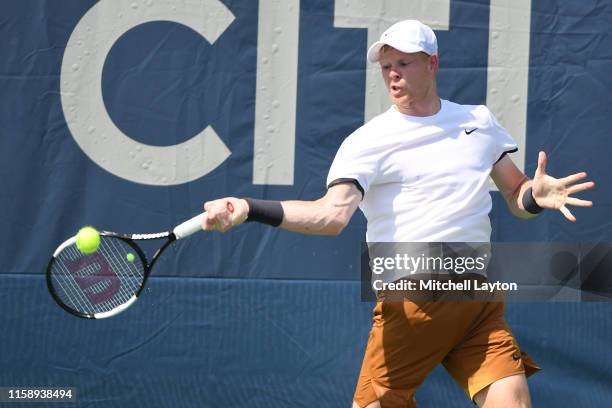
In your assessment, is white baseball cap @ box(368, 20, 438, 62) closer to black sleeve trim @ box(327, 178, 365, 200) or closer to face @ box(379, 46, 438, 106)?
face @ box(379, 46, 438, 106)

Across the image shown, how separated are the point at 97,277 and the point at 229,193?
28.8 inches

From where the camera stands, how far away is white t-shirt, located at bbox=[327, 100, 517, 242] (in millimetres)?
3369

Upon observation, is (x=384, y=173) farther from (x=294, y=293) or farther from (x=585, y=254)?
(x=585, y=254)

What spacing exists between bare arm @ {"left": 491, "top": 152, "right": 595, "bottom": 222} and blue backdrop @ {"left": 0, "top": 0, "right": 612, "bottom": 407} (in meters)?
0.92

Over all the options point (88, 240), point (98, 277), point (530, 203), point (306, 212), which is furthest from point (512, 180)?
point (98, 277)

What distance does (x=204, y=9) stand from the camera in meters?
4.45

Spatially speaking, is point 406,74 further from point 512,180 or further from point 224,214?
point 224,214

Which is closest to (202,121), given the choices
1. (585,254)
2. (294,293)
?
(294,293)

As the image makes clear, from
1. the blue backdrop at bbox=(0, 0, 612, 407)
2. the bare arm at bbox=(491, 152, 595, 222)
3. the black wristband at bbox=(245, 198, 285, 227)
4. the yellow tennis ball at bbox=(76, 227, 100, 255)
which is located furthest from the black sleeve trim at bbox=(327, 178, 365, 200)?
the blue backdrop at bbox=(0, 0, 612, 407)

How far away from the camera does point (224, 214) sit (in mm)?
3016

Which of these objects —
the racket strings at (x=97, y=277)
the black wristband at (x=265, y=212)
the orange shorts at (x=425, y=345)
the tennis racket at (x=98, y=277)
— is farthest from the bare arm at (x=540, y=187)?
the racket strings at (x=97, y=277)

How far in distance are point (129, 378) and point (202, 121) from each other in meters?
1.14

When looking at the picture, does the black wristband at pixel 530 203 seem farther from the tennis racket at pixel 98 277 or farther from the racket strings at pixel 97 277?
the racket strings at pixel 97 277

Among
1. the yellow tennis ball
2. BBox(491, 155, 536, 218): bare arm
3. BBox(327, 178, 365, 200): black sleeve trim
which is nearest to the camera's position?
the yellow tennis ball
